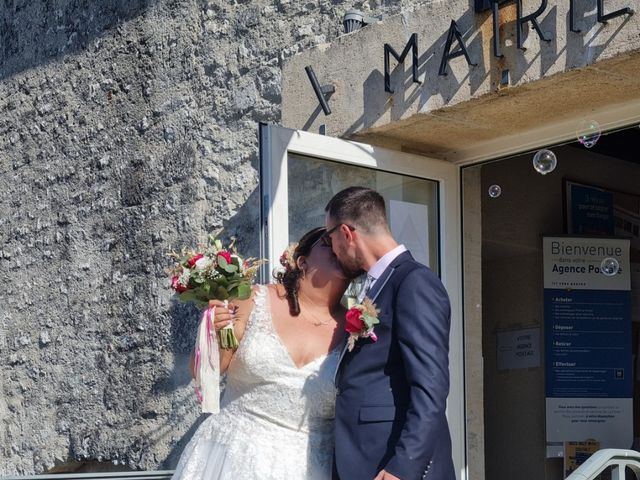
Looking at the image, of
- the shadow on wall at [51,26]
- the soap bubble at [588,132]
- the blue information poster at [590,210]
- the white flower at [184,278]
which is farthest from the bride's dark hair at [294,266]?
the blue information poster at [590,210]

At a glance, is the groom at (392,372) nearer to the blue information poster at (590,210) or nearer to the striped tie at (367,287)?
the striped tie at (367,287)

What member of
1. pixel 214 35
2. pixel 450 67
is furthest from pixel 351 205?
pixel 214 35

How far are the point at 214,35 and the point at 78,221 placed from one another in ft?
5.07

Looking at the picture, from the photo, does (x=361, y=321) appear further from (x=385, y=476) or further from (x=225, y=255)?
(x=225, y=255)

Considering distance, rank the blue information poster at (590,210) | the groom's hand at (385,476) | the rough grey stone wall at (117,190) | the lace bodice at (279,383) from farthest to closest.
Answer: the blue information poster at (590,210), the rough grey stone wall at (117,190), the lace bodice at (279,383), the groom's hand at (385,476)

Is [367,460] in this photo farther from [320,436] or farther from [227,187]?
[227,187]

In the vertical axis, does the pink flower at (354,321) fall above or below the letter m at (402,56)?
below

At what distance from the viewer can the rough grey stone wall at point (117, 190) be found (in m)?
5.73

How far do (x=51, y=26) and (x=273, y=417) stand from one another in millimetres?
4329

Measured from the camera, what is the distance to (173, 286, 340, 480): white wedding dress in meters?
3.68

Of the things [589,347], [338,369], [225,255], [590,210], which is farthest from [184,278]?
[590,210]

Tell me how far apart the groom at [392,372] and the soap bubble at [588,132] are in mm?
1286

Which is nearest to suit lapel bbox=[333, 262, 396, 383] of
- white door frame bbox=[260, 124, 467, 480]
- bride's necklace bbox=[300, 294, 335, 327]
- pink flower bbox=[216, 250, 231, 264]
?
→ bride's necklace bbox=[300, 294, 335, 327]

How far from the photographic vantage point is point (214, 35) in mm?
5941
